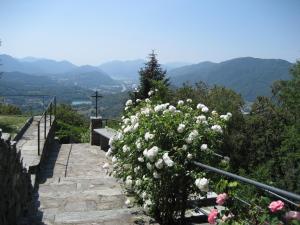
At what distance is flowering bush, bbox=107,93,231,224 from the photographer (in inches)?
186

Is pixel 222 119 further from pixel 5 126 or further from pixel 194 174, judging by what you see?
pixel 5 126

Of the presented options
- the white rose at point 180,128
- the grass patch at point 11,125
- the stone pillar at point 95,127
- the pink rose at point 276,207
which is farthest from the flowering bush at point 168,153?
the stone pillar at point 95,127

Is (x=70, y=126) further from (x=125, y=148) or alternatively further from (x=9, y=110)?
(x=125, y=148)

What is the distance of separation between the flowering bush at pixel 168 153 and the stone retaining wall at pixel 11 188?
1.32 metres

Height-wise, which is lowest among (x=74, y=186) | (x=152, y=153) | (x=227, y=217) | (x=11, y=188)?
(x=74, y=186)

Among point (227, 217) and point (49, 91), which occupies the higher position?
point (227, 217)

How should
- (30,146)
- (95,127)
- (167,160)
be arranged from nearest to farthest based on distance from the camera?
(167,160) < (30,146) < (95,127)

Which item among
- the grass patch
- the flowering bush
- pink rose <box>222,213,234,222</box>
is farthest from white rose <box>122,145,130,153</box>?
the grass patch

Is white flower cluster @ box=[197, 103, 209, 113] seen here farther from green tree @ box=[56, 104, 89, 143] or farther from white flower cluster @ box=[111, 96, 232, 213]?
green tree @ box=[56, 104, 89, 143]

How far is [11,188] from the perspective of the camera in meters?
4.68

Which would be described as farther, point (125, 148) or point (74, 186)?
point (74, 186)

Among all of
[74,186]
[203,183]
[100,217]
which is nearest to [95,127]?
[74,186]

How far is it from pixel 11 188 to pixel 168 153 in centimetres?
176

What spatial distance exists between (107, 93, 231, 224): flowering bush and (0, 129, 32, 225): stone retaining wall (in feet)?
4.33
